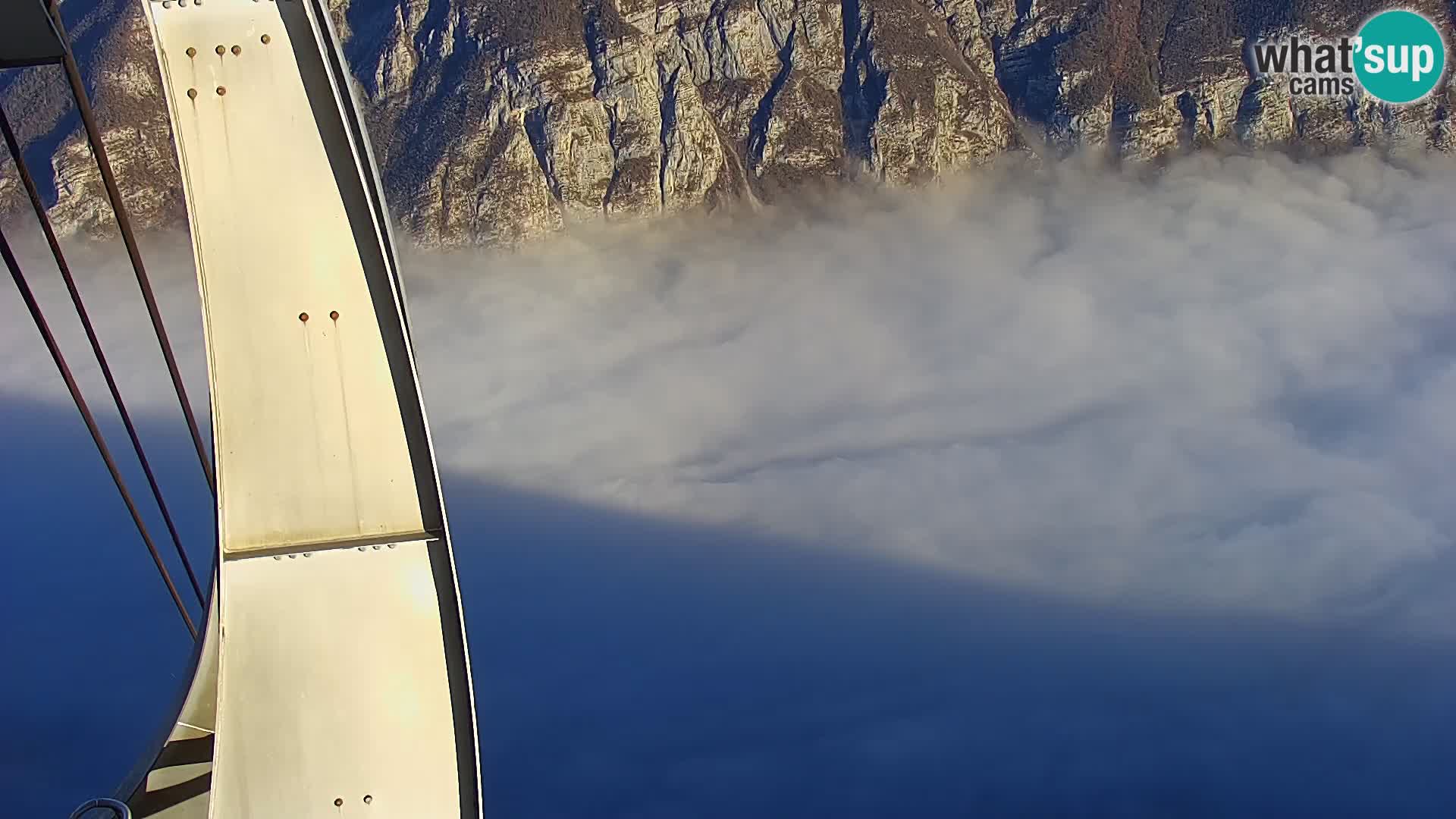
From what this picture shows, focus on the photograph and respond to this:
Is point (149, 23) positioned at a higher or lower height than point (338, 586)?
higher

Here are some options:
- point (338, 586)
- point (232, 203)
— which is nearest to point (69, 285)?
point (232, 203)

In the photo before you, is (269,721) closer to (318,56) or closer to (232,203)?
(232,203)

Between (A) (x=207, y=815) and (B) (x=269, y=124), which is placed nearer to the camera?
(B) (x=269, y=124)

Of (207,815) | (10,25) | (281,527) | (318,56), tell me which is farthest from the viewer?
(207,815)

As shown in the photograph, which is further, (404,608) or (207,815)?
(207,815)

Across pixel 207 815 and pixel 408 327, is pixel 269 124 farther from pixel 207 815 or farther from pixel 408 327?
pixel 207 815

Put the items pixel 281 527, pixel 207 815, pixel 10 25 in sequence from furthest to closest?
pixel 207 815, pixel 281 527, pixel 10 25

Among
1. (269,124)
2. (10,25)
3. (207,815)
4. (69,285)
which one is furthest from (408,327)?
(207,815)

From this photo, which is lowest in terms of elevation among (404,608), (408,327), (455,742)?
(455,742)

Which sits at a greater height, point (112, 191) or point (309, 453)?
point (112, 191)
